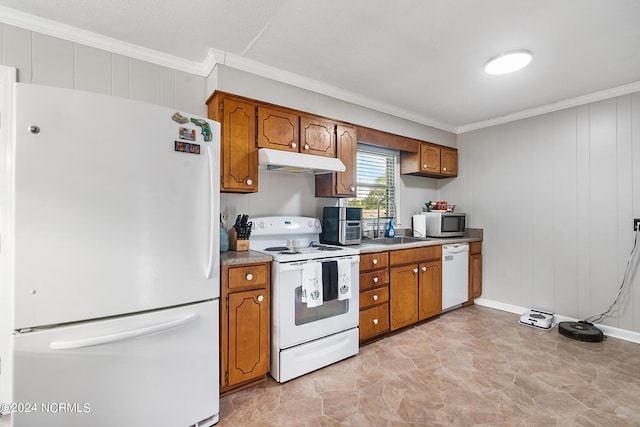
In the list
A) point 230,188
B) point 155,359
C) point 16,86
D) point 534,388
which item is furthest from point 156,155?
point 534,388

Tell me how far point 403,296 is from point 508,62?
7.54 ft

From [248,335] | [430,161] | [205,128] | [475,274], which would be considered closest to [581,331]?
[475,274]

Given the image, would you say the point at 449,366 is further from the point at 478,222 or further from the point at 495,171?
the point at 495,171

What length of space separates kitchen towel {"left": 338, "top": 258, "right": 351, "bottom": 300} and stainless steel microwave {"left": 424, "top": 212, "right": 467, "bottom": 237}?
1915 mm

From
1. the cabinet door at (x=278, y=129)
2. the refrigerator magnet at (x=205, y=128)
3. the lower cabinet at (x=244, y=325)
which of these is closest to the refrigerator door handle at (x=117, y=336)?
the lower cabinet at (x=244, y=325)

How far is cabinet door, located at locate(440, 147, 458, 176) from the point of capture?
414 cm

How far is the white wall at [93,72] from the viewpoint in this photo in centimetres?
191

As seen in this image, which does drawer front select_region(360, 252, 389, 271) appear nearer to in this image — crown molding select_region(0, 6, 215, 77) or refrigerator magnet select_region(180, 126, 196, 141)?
refrigerator magnet select_region(180, 126, 196, 141)

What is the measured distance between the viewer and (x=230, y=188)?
7.64 feet

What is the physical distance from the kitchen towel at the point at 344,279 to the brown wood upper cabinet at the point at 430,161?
6.52 ft

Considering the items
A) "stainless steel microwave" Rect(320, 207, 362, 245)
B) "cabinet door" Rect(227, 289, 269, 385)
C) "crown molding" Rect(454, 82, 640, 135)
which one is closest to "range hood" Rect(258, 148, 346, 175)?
"stainless steel microwave" Rect(320, 207, 362, 245)

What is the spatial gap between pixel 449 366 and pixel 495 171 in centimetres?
270

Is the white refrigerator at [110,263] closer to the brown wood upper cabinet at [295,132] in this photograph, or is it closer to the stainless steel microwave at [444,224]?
the brown wood upper cabinet at [295,132]

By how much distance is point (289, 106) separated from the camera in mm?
2682
